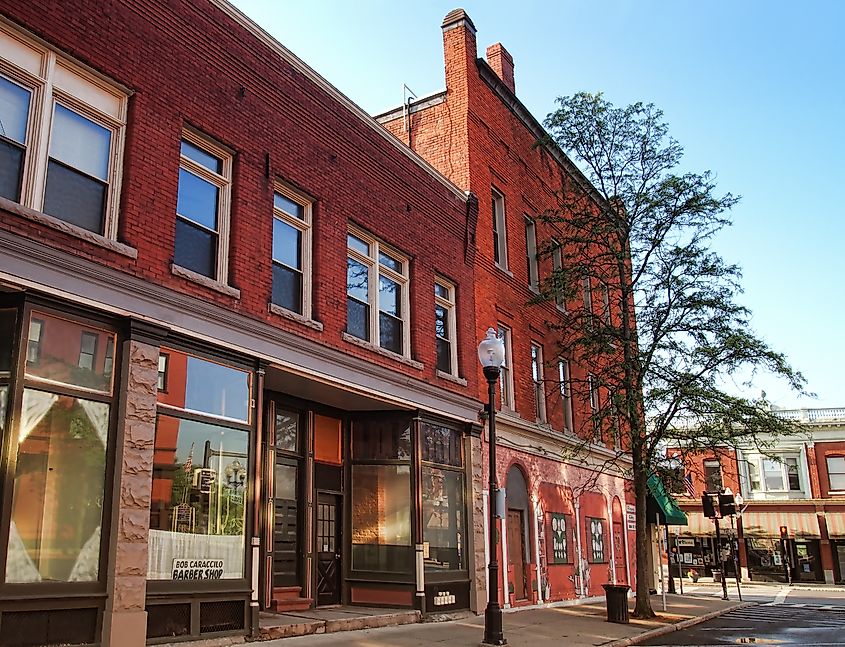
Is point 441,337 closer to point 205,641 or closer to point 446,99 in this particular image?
point 446,99

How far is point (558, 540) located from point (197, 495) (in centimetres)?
1350

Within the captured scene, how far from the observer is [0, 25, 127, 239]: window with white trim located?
29.3 ft

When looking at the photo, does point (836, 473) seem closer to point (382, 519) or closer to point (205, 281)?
point (382, 519)

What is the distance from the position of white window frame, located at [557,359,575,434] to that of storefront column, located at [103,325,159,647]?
1587cm

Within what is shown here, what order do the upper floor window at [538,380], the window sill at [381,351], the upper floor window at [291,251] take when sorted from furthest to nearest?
the upper floor window at [538,380]
the window sill at [381,351]
the upper floor window at [291,251]

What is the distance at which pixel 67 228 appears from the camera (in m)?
9.04

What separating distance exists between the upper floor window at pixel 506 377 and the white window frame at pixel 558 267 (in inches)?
77.1

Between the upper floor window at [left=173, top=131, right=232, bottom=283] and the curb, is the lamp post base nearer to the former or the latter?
the curb

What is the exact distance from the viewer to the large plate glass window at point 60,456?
8.25 meters

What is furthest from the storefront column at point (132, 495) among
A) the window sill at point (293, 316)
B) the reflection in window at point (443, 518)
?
the reflection in window at point (443, 518)

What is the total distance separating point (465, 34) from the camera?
20.7 metres

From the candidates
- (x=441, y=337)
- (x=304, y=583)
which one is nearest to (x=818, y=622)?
(x=441, y=337)

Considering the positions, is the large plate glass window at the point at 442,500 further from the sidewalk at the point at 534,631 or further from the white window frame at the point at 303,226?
the white window frame at the point at 303,226

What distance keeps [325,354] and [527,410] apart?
358 inches
